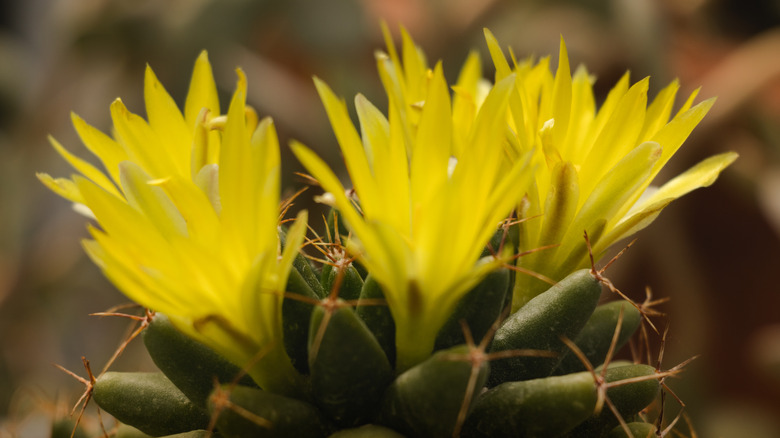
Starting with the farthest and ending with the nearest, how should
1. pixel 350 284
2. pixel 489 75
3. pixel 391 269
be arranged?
pixel 489 75 → pixel 350 284 → pixel 391 269

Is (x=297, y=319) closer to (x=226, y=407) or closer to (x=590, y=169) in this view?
(x=226, y=407)

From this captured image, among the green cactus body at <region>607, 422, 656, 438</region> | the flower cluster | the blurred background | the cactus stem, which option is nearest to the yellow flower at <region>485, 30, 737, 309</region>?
the flower cluster

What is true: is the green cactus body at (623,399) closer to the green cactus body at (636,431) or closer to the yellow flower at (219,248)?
the green cactus body at (636,431)

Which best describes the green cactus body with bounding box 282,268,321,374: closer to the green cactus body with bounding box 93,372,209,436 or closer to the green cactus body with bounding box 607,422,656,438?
the green cactus body with bounding box 93,372,209,436

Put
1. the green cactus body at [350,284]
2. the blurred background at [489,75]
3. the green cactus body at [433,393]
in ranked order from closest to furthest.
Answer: the green cactus body at [433,393] → the green cactus body at [350,284] → the blurred background at [489,75]

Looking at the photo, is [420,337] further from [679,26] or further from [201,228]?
[679,26]

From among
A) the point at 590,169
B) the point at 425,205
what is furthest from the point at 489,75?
the point at 425,205

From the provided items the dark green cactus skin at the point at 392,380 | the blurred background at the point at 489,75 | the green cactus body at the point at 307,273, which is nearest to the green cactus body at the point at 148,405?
the dark green cactus skin at the point at 392,380
